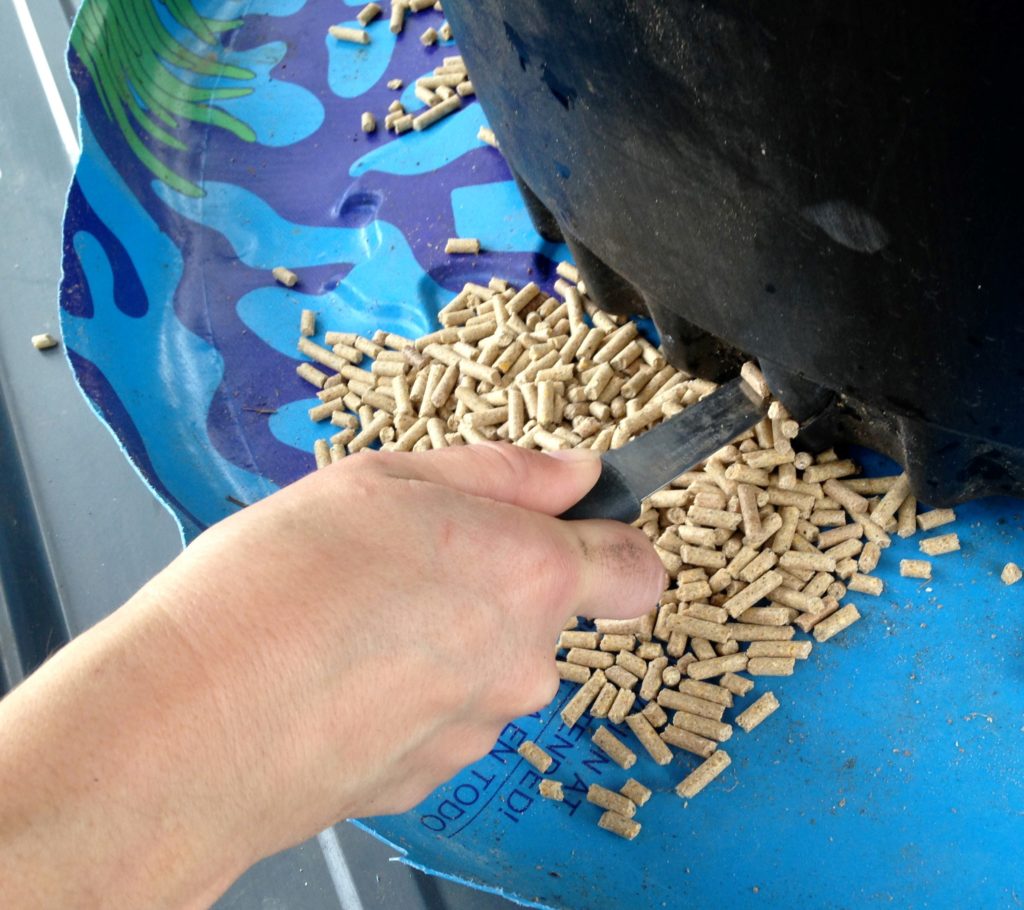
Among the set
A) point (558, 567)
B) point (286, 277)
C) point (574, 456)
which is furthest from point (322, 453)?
point (558, 567)

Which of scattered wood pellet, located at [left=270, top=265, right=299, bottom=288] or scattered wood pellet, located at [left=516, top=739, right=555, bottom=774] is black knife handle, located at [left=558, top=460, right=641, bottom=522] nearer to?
scattered wood pellet, located at [left=516, top=739, right=555, bottom=774]

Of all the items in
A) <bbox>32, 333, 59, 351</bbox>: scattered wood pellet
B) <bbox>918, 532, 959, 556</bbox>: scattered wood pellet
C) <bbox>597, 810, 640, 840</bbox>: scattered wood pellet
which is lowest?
<bbox>597, 810, 640, 840</bbox>: scattered wood pellet

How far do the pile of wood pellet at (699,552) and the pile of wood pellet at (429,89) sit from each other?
2.35ft

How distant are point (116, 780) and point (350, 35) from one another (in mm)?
1989

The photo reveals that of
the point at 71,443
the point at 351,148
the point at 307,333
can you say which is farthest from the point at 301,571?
the point at 351,148

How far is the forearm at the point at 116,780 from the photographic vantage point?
547 millimetres

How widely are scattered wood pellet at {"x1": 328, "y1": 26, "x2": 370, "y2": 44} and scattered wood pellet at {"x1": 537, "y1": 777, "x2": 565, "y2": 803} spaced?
1646 mm

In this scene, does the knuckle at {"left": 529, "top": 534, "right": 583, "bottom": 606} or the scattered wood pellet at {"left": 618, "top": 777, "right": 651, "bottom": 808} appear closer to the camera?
the knuckle at {"left": 529, "top": 534, "right": 583, "bottom": 606}

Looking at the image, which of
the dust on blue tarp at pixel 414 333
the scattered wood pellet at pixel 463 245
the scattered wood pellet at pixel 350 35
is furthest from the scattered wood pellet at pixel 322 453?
the scattered wood pellet at pixel 350 35

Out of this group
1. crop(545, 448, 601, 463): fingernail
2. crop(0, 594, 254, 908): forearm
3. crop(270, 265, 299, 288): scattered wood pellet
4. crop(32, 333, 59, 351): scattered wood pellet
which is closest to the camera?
crop(0, 594, 254, 908): forearm

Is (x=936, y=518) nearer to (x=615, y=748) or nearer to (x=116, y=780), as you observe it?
(x=615, y=748)

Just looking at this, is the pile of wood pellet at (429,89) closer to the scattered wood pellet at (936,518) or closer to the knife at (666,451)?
the knife at (666,451)

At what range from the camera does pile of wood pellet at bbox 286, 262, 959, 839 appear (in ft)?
4.14

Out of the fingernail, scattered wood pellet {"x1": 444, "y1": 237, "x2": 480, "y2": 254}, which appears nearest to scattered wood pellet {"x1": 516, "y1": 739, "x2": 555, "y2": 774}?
the fingernail
